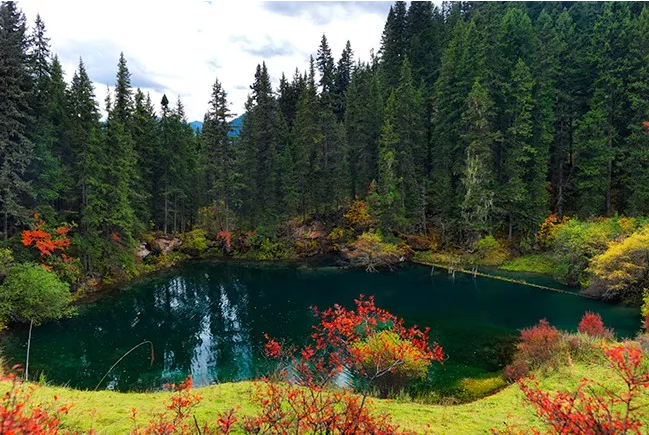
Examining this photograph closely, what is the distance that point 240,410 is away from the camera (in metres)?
8.98

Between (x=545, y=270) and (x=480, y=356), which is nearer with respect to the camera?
(x=480, y=356)

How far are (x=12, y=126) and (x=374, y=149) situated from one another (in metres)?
36.8

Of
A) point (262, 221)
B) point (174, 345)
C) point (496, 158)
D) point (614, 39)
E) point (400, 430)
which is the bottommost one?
point (174, 345)

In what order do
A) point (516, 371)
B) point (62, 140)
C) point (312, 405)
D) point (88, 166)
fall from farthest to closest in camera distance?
point (62, 140) < point (88, 166) < point (516, 371) < point (312, 405)

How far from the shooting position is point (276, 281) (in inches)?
1379

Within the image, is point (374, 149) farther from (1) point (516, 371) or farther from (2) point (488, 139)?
(1) point (516, 371)

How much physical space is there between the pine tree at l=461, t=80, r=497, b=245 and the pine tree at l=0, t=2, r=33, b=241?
124 ft

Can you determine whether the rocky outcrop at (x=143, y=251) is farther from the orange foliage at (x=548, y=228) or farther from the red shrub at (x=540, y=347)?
the orange foliage at (x=548, y=228)

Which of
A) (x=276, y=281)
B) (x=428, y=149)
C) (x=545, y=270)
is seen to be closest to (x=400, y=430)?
(x=276, y=281)

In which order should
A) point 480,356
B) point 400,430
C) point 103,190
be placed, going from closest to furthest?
1. point 400,430
2. point 480,356
3. point 103,190

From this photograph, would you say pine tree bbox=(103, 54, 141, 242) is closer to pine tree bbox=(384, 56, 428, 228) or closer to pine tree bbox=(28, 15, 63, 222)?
pine tree bbox=(28, 15, 63, 222)

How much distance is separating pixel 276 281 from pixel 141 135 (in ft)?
77.6

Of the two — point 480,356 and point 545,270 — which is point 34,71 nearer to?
point 480,356

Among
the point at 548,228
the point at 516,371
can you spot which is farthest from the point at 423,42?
the point at 516,371
